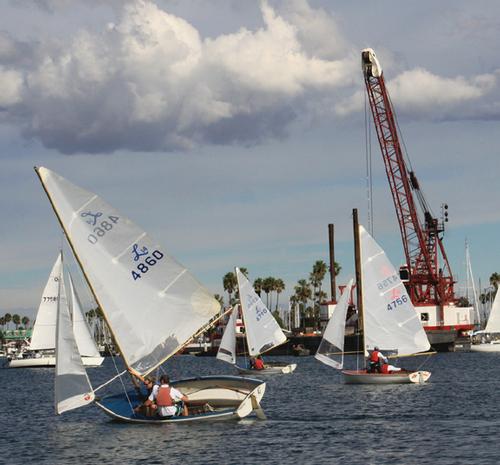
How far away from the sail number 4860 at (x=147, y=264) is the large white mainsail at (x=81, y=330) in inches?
2556

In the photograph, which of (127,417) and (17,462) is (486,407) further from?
(17,462)

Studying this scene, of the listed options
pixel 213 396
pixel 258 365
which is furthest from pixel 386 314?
pixel 213 396

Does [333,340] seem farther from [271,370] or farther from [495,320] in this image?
[495,320]

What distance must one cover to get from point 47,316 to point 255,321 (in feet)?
120

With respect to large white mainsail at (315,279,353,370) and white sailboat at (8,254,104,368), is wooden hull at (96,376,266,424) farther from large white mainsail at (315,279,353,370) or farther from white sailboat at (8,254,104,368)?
white sailboat at (8,254,104,368)

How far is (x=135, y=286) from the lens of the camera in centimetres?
4538

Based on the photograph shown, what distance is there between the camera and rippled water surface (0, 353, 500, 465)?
41.1 m

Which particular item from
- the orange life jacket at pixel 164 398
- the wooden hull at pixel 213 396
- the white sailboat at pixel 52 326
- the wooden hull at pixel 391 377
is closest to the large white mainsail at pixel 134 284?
the orange life jacket at pixel 164 398

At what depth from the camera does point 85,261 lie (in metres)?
44.3

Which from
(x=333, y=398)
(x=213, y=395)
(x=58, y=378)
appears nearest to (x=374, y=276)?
(x=333, y=398)

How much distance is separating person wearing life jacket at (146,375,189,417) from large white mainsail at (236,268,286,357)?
50.8 metres

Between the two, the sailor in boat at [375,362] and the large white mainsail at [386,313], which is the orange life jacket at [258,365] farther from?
the sailor in boat at [375,362]

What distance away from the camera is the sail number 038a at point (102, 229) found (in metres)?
44.6

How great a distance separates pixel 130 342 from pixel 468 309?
14139cm
